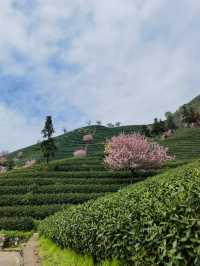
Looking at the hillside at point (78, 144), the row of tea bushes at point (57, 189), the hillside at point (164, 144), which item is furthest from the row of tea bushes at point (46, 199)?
the hillside at point (78, 144)

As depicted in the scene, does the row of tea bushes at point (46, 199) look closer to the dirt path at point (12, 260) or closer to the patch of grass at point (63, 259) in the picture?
the dirt path at point (12, 260)

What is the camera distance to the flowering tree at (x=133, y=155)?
4047 centimetres

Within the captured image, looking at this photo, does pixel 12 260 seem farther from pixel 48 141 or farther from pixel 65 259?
pixel 48 141

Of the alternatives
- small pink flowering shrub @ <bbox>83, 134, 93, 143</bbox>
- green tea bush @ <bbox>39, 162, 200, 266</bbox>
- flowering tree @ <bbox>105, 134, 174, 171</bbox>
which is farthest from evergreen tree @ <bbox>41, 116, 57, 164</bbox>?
green tea bush @ <bbox>39, 162, 200, 266</bbox>

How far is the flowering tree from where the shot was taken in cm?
4047

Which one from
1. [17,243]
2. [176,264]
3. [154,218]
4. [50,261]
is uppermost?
[154,218]

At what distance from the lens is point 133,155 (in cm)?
4034

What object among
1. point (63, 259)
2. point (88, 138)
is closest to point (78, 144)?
point (88, 138)

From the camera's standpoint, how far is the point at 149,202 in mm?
6590

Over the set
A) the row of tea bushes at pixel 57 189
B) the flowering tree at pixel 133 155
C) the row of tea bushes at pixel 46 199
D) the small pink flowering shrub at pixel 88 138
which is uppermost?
the small pink flowering shrub at pixel 88 138

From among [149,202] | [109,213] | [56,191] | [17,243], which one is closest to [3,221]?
[17,243]

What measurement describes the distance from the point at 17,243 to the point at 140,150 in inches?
828

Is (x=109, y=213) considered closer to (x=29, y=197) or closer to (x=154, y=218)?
(x=154, y=218)

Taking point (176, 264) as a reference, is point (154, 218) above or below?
above
